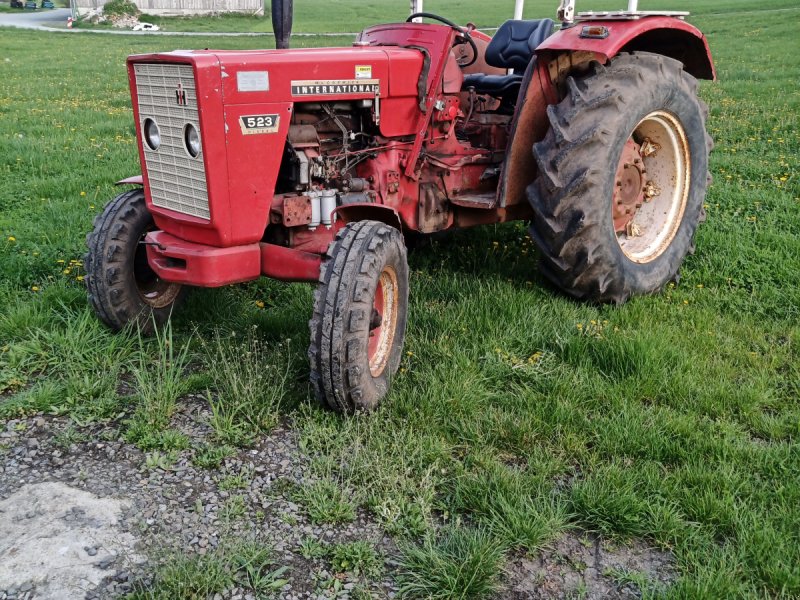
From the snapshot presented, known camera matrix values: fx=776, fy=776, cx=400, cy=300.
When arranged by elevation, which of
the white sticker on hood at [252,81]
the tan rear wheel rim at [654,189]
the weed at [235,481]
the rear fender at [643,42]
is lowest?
the weed at [235,481]

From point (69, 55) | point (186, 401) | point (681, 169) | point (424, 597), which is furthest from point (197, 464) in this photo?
point (69, 55)

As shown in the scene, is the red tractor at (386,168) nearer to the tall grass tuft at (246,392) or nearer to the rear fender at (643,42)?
the rear fender at (643,42)

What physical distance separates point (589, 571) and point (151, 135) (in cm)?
278

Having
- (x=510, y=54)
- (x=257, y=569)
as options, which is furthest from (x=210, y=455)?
(x=510, y=54)

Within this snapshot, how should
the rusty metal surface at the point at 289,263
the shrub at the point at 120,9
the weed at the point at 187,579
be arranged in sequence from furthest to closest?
1. the shrub at the point at 120,9
2. the rusty metal surface at the point at 289,263
3. the weed at the point at 187,579

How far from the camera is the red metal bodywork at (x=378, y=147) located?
3500 millimetres

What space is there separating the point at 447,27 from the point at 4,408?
3.02m

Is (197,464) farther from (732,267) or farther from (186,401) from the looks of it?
(732,267)

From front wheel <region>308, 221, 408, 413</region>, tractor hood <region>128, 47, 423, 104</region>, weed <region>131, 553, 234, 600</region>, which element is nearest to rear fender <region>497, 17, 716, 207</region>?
tractor hood <region>128, 47, 423, 104</region>

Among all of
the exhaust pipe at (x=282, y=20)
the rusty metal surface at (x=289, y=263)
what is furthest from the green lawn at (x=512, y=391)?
the exhaust pipe at (x=282, y=20)

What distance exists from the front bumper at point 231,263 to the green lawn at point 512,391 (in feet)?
1.37

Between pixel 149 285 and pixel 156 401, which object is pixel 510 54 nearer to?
pixel 149 285

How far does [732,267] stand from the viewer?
16.8 feet

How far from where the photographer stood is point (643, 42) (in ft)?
17.1
